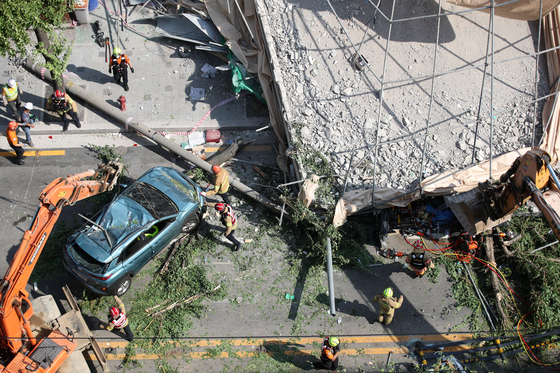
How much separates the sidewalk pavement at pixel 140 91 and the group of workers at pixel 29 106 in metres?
0.30

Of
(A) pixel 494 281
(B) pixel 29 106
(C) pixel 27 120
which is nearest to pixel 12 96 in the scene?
(B) pixel 29 106

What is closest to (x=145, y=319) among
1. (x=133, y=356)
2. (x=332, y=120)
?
(x=133, y=356)

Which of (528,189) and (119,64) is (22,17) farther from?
(528,189)

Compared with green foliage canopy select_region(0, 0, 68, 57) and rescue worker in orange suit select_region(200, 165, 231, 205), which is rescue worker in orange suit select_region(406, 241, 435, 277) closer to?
rescue worker in orange suit select_region(200, 165, 231, 205)

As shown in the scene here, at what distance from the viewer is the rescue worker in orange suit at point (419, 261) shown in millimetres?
9781

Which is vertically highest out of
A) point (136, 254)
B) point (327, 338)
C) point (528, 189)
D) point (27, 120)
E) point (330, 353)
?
point (528, 189)

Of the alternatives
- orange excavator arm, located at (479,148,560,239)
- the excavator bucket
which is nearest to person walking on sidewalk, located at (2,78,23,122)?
the excavator bucket

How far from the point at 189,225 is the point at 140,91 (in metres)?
4.84

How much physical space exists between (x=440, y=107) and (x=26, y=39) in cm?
1045

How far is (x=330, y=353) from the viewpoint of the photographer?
A: 8.54 meters

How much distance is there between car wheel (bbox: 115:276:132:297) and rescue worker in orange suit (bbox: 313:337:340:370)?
4.55m

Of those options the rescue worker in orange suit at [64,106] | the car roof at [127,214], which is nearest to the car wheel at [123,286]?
the car roof at [127,214]

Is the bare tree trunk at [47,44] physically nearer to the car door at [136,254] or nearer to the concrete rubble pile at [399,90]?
the car door at [136,254]

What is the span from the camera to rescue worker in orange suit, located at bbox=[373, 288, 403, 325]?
30.0ft
